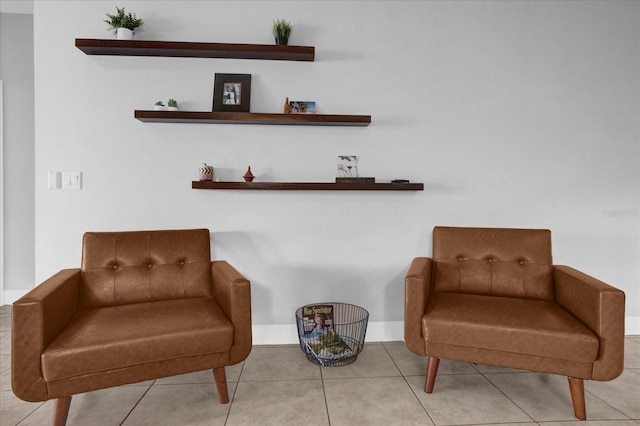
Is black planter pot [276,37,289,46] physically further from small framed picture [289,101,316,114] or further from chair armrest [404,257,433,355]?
chair armrest [404,257,433,355]

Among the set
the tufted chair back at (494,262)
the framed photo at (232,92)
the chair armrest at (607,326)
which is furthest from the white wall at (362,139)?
the chair armrest at (607,326)

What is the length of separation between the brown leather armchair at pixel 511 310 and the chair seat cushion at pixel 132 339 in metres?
0.94

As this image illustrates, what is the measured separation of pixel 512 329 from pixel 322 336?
41.8 inches

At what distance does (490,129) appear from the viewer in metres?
2.51

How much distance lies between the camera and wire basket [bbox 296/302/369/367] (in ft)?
7.14


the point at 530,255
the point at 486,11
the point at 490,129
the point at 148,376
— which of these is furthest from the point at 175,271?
the point at 486,11

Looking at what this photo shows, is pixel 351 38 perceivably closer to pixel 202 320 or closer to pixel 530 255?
pixel 530 255

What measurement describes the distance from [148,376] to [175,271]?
1.99ft

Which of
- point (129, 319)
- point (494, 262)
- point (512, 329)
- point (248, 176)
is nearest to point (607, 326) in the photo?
point (512, 329)

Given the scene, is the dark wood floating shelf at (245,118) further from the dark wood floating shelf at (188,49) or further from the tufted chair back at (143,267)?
the tufted chair back at (143,267)

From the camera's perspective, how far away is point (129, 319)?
166 centimetres

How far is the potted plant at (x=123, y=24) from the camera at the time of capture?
7.24 ft

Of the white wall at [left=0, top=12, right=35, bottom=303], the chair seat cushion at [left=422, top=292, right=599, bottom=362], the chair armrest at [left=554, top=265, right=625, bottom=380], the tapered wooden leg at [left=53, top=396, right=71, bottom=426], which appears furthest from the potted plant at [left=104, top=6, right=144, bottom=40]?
the chair armrest at [left=554, top=265, right=625, bottom=380]

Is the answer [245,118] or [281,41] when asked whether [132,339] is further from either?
[281,41]
